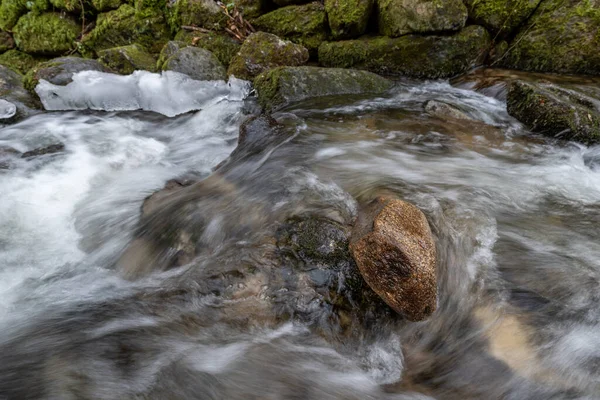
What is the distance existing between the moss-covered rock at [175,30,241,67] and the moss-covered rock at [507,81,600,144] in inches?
199

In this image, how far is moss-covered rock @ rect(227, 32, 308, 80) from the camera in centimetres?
640

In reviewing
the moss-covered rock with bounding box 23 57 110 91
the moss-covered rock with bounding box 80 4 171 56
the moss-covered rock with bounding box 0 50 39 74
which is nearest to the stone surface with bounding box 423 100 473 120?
the moss-covered rock with bounding box 23 57 110 91

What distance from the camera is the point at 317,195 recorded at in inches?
121

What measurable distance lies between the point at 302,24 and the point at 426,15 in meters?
2.30

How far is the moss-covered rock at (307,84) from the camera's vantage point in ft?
18.3

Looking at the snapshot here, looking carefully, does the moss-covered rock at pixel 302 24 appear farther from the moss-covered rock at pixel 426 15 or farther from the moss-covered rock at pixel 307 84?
the moss-covered rock at pixel 307 84

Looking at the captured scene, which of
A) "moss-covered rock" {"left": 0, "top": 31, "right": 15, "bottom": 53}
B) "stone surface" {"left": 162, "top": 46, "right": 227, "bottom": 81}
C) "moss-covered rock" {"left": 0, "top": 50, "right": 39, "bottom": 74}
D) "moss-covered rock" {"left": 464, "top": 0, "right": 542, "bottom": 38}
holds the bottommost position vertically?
"moss-covered rock" {"left": 0, "top": 50, "right": 39, "bottom": 74}

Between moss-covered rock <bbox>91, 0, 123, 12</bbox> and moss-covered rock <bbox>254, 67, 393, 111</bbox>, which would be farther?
moss-covered rock <bbox>91, 0, 123, 12</bbox>

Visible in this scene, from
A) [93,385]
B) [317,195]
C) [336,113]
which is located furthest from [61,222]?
[336,113]

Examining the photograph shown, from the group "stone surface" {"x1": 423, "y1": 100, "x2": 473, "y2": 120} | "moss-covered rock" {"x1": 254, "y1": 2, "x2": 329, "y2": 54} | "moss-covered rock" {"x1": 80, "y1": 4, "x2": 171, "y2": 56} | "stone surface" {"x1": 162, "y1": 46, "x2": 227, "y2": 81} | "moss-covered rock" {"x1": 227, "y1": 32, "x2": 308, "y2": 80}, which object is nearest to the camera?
"stone surface" {"x1": 423, "y1": 100, "x2": 473, "y2": 120}

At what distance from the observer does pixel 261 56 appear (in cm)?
640

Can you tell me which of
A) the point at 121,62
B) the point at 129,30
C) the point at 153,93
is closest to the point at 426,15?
the point at 153,93

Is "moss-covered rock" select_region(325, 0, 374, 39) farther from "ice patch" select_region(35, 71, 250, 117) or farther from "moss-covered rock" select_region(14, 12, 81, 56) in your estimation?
"moss-covered rock" select_region(14, 12, 81, 56)

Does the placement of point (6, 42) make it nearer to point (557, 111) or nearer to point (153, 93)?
point (153, 93)
